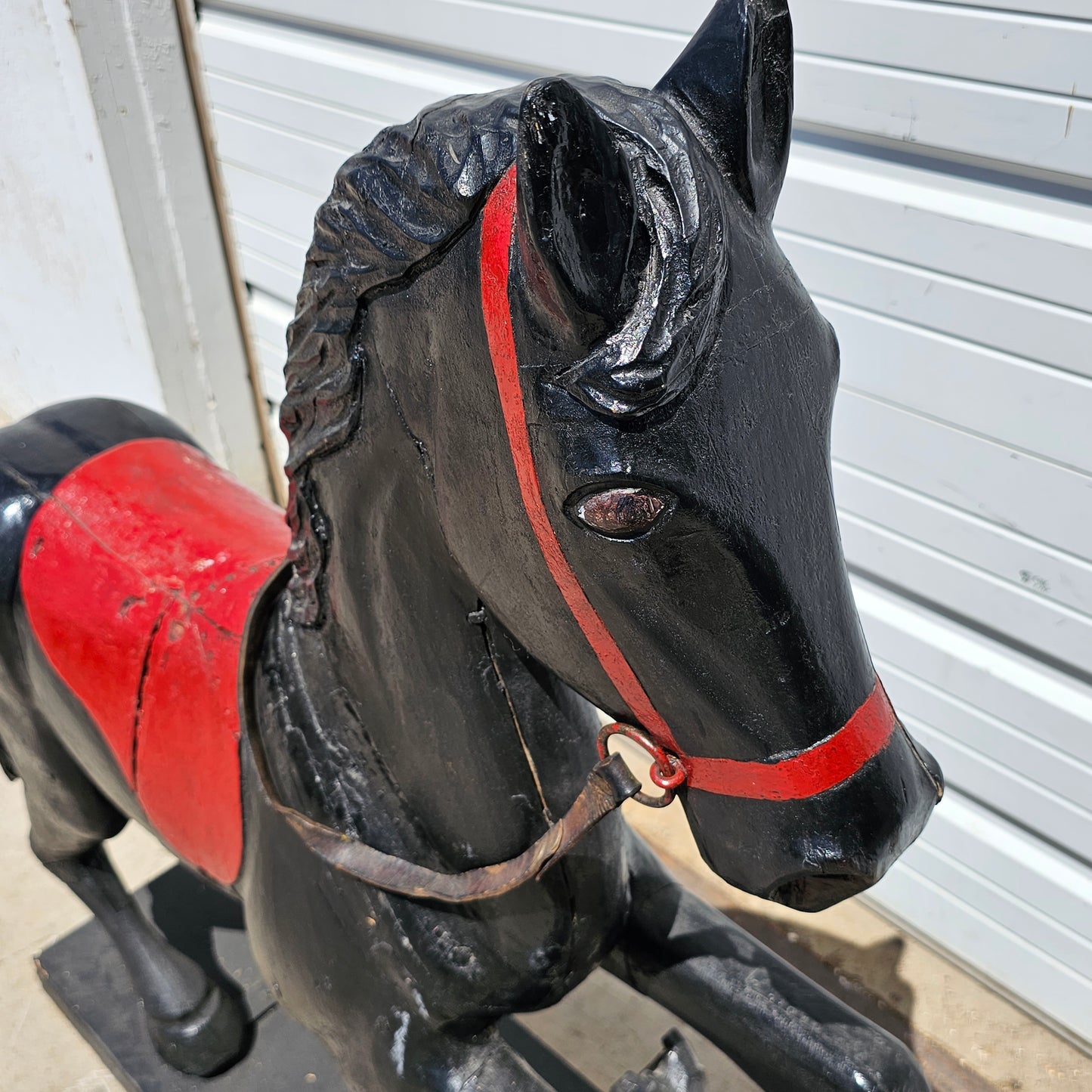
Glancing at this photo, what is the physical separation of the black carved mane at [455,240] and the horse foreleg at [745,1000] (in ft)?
1.98

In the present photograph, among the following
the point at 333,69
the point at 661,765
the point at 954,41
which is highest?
the point at 954,41

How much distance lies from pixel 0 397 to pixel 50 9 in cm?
155

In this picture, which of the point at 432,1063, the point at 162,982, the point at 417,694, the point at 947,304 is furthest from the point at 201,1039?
the point at 947,304

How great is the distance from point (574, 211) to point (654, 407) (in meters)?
0.09

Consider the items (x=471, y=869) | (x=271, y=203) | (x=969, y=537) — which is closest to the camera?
(x=471, y=869)

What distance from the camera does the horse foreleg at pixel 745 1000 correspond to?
0.87 m

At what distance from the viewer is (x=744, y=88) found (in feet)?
1.66

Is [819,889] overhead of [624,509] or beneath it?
beneath

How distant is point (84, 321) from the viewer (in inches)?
97.6

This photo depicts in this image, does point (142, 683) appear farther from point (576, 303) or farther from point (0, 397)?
point (0, 397)

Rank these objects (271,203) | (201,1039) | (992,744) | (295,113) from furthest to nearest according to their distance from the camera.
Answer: (271,203)
(295,113)
(992,744)
(201,1039)

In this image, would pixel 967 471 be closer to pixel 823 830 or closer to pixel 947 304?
pixel 947 304

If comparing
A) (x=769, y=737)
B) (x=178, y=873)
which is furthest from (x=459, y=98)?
(x=178, y=873)

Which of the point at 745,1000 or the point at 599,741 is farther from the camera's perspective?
the point at 745,1000
